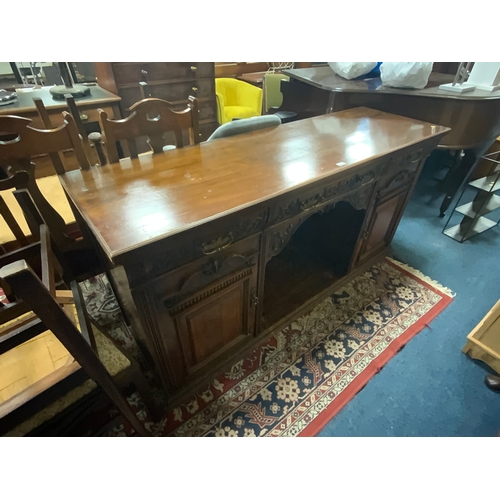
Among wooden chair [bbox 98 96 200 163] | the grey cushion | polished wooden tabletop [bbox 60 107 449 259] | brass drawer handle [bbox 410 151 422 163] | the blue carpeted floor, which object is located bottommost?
the blue carpeted floor

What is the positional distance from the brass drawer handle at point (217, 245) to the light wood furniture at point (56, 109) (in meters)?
1.35

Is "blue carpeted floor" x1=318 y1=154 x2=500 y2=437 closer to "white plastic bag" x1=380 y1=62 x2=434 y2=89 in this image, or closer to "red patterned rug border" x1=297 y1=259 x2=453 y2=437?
"red patterned rug border" x1=297 y1=259 x2=453 y2=437

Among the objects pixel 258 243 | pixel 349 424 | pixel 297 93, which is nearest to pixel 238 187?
pixel 258 243

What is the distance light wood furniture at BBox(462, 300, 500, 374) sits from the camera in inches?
48.2

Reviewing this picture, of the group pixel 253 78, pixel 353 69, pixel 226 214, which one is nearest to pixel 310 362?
pixel 226 214

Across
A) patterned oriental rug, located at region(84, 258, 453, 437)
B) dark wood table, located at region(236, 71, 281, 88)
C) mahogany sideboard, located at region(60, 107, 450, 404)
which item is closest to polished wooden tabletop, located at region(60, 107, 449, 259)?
mahogany sideboard, located at region(60, 107, 450, 404)

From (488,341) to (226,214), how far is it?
132 cm

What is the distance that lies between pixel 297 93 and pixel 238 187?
156 centimetres

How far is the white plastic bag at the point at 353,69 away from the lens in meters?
1.86

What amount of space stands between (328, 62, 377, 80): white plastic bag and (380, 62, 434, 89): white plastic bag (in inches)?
7.9

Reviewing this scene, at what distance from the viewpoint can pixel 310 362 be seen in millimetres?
1325

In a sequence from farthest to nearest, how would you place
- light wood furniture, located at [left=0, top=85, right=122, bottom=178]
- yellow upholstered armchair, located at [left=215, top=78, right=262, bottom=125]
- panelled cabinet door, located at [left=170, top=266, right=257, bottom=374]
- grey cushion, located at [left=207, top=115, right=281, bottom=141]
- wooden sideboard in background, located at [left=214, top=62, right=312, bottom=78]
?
wooden sideboard in background, located at [left=214, top=62, right=312, bottom=78] → yellow upholstered armchair, located at [left=215, top=78, right=262, bottom=125] → light wood furniture, located at [left=0, top=85, right=122, bottom=178] → grey cushion, located at [left=207, top=115, right=281, bottom=141] → panelled cabinet door, located at [left=170, top=266, right=257, bottom=374]

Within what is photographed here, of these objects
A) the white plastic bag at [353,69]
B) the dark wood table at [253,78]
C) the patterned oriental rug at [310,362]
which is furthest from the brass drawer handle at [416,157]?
the dark wood table at [253,78]

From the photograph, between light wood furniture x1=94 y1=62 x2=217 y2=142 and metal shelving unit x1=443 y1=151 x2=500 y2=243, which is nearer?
metal shelving unit x1=443 y1=151 x2=500 y2=243
